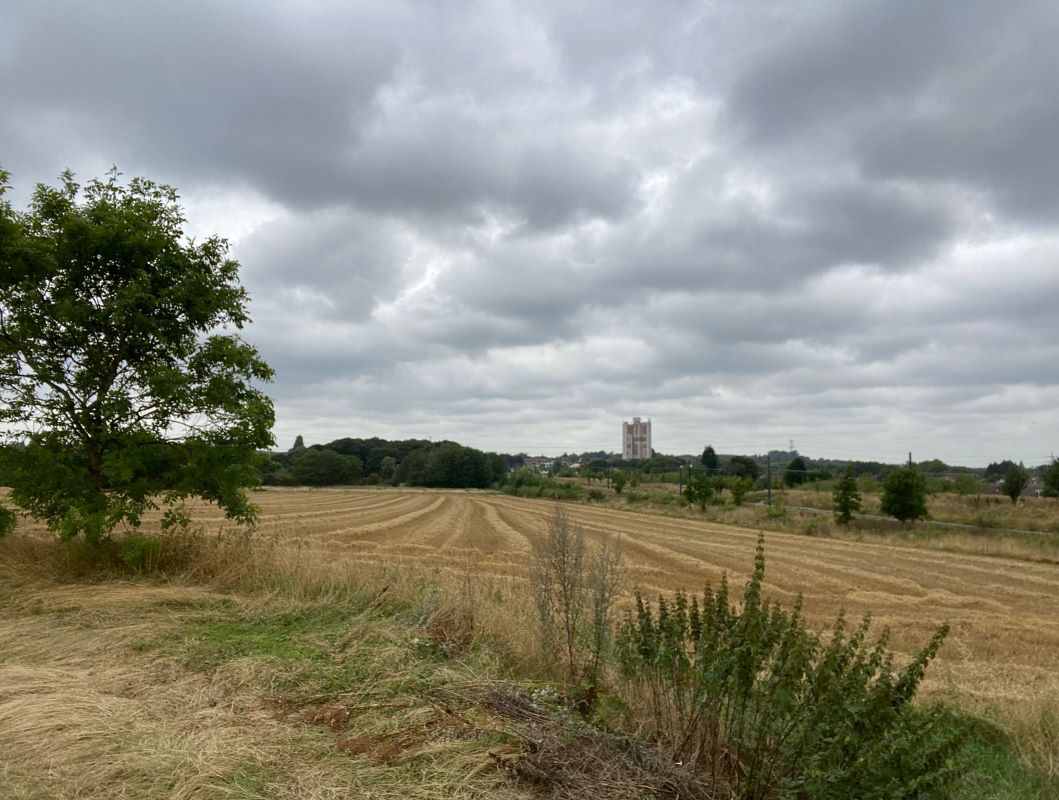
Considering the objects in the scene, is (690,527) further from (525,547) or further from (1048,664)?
(1048,664)

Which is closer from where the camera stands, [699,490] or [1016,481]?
[1016,481]

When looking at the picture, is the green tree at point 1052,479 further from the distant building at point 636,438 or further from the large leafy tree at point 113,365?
the distant building at point 636,438

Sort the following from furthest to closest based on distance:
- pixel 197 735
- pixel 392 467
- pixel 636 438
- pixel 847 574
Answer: pixel 636 438 < pixel 392 467 < pixel 847 574 < pixel 197 735

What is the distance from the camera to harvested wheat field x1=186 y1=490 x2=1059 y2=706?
967 cm

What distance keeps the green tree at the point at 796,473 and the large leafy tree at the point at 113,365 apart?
57.2 m

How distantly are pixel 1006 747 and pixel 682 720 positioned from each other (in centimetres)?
288

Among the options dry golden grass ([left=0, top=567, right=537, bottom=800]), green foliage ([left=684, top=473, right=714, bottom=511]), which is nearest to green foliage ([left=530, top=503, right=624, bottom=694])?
dry golden grass ([left=0, top=567, right=537, bottom=800])

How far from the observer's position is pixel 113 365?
359 inches

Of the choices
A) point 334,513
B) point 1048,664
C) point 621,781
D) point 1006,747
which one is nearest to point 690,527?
point 334,513

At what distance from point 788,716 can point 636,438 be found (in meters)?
181

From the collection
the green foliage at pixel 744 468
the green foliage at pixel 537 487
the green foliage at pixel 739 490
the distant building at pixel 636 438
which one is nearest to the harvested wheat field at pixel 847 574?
the green foliage at pixel 739 490

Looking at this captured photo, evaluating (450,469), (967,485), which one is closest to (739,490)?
(967,485)

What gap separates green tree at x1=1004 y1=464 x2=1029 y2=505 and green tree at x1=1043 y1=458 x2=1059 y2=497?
40.2 inches

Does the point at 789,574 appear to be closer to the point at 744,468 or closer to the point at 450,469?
the point at 744,468
